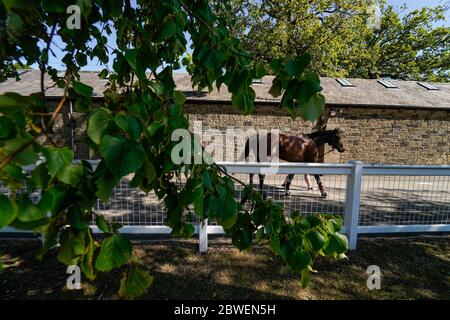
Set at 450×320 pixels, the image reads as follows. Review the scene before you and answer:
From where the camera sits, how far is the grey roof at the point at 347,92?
13039mm

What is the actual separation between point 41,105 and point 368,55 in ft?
80.8

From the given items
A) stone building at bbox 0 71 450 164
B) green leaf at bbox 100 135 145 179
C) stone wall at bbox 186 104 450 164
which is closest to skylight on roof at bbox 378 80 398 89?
stone building at bbox 0 71 450 164

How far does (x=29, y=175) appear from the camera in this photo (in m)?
0.78

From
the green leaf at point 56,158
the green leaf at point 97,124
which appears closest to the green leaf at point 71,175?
the green leaf at point 56,158

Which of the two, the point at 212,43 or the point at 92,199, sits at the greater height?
the point at 212,43

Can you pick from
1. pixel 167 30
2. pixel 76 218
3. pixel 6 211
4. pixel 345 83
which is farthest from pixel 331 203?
pixel 345 83

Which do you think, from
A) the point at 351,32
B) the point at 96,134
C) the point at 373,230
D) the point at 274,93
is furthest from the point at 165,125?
the point at 351,32

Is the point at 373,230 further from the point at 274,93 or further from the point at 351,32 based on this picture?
the point at 351,32

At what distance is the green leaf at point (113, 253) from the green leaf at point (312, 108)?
767 millimetres

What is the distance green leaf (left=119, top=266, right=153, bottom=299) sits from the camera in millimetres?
1001

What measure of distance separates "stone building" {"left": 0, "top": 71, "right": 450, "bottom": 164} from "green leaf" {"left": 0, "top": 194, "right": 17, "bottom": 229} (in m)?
12.5

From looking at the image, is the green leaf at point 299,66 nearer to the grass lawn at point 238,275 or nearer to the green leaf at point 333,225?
the green leaf at point 333,225
